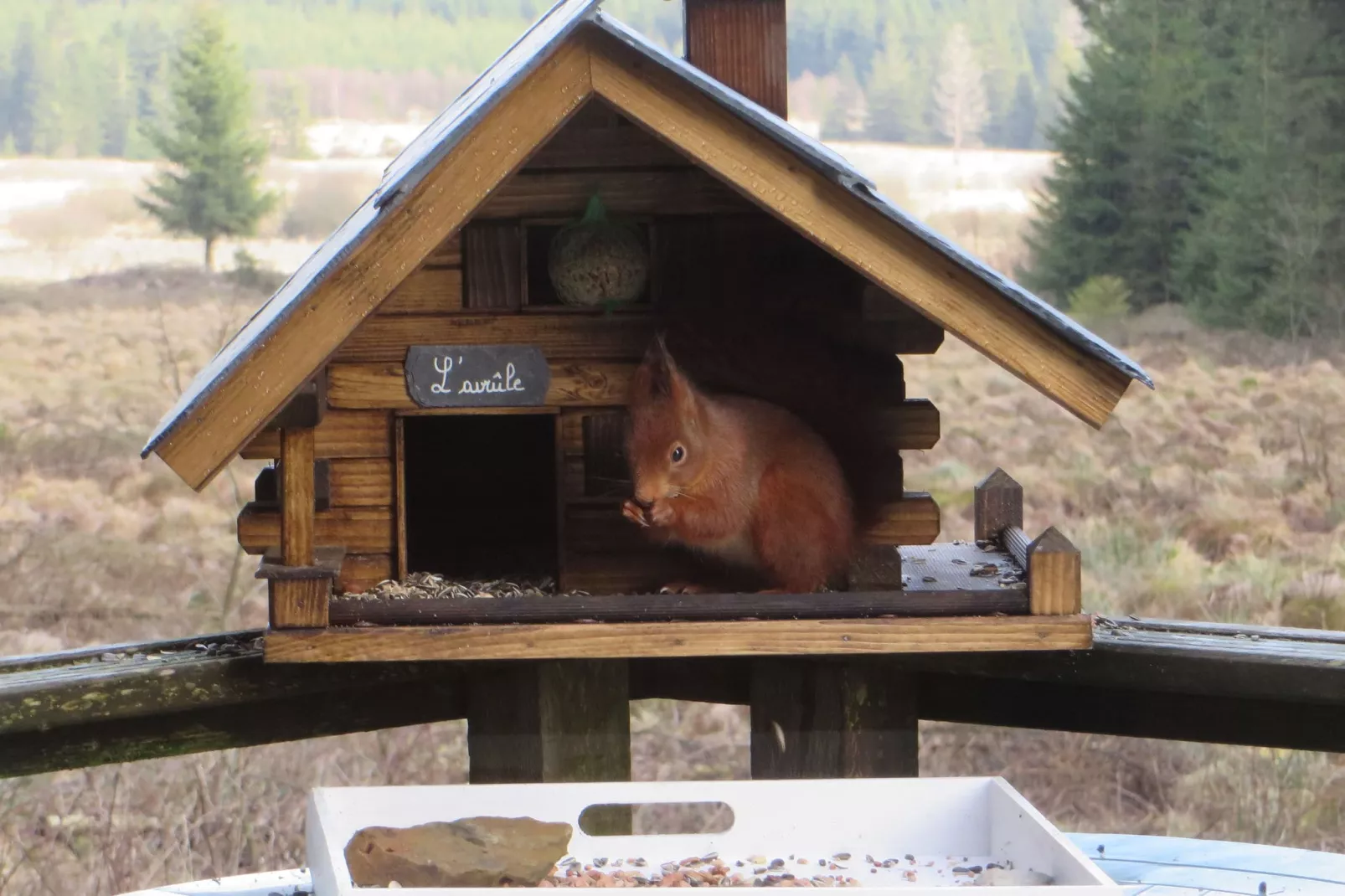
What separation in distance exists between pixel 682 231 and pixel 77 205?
12.4m

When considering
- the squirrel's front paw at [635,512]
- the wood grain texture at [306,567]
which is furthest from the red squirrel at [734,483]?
the wood grain texture at [306,567]

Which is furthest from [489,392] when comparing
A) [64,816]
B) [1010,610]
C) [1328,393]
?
[1328,393]

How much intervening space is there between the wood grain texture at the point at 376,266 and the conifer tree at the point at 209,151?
42.0 feet

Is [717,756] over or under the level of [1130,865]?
under

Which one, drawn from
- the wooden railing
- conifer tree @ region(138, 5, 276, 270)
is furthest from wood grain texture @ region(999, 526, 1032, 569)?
conifer tree @ region(138, 5, 276, 270)

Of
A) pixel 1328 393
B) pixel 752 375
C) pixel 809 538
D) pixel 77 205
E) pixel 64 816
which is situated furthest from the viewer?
pixel 77 205

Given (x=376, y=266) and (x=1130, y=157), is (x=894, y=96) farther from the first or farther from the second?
(x=376, y=266)

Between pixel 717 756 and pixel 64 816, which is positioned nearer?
pixel 64 816

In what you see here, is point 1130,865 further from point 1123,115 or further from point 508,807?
point 1123,115

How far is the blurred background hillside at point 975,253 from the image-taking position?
897 cm

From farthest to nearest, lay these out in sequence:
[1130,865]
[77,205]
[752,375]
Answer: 1. [77,205]
2. [1130,865]
3. [752,375]

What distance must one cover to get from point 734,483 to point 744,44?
0.86 metres

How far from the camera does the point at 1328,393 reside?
1230cm

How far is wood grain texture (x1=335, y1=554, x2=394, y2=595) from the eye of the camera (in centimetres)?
246
